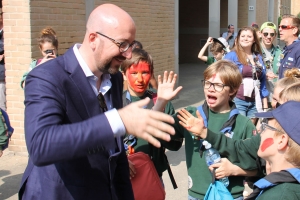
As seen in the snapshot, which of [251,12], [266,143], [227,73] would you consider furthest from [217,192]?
[251,12]

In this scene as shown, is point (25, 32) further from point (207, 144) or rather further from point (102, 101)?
point (102, 101)

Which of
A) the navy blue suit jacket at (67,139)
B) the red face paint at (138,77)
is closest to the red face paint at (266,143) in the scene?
the navy blue suit jacket at (67,139)

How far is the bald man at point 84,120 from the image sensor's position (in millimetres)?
1895

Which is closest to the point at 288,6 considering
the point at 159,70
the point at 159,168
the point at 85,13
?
the point at 159,70

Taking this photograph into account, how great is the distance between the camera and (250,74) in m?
6.51

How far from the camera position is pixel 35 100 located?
6.68ft

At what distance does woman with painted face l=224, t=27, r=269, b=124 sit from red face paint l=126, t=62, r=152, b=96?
297 cm

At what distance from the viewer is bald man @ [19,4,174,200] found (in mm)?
1895

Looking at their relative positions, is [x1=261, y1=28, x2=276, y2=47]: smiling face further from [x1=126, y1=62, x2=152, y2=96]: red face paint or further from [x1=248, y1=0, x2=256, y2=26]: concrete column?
[x1=248, y1=0, x2=256, y2=26]: concrete column

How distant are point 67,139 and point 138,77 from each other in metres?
1.98

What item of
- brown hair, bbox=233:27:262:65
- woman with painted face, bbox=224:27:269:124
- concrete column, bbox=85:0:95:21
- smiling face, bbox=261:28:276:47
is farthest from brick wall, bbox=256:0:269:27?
woman with painted face, bbox=224:27:269:124

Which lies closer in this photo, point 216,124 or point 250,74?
point 216,124

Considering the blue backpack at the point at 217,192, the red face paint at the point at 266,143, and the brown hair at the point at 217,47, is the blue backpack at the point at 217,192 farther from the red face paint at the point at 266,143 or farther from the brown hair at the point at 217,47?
the brown hair at the point at 217,47

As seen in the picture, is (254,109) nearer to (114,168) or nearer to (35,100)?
(114,168)
